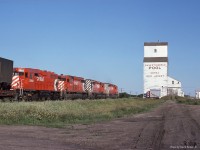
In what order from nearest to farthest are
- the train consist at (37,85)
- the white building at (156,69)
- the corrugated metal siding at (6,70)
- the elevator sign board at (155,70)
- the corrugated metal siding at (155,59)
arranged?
the corrugated metal siding at (6,70)
the train consist at (37,85)
the white building at (156,69)
the elevator sign board at (155,70)
the corrugated metal siding at (155,59)

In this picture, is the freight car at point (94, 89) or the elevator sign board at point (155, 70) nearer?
the freight car at point (94, 89)

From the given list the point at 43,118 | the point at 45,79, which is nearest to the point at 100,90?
the point at 45,79

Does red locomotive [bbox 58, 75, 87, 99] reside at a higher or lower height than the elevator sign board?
lower

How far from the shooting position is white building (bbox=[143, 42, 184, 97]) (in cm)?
8962

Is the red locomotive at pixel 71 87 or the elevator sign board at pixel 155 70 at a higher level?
the elevator sign board at pixel 155 70

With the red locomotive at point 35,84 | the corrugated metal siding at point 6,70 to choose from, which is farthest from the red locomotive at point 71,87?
the corrugated metal siding at point 6,70

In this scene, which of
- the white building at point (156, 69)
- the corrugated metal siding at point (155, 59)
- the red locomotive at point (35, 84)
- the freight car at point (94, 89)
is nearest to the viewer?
the red locomotive at point (35, 84)

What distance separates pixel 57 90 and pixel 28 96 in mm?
11425

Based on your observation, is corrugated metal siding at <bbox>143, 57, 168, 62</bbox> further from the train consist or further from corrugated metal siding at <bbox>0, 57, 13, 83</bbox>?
corrugated metal siding at <bbox>0, 57, 13, 83</bbox>

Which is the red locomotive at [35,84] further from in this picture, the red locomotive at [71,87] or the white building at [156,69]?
the white building at [156,69]

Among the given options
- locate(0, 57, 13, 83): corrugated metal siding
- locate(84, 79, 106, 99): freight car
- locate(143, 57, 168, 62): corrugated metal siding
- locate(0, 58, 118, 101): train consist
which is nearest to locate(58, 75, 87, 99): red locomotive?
locate(0, 58, 118, 101): train consist

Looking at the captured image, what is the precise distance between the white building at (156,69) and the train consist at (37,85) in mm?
21830

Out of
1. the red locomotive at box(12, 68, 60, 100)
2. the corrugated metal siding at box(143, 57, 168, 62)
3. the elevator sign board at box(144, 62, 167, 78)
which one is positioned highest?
the corrugated metal siding at box(143, 57, 168, 62)

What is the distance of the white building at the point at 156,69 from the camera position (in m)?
89.6
